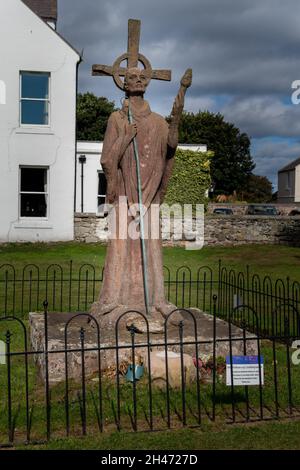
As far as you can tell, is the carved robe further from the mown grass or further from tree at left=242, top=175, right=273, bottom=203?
tree at left=242, top=175, right=273, bottom=203

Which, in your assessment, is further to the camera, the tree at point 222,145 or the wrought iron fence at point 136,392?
the tree at point 222,145

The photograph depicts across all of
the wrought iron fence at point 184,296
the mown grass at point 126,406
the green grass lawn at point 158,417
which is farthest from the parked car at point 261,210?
the mown grass at point 126,406

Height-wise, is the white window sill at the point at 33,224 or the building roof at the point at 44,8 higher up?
the building roof at the point at 44,8

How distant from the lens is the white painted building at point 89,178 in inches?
963

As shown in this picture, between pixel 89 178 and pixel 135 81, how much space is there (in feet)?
57.0

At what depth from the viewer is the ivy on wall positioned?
23.7 m

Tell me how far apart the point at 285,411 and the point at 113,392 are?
1773mm

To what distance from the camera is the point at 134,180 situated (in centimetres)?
746

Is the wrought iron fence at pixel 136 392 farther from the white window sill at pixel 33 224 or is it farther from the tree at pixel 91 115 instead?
the tree at pixel 91 115

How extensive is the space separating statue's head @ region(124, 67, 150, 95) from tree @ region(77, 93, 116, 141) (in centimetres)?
4395

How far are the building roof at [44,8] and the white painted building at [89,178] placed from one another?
5.35 meters

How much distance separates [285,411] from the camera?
228 inches

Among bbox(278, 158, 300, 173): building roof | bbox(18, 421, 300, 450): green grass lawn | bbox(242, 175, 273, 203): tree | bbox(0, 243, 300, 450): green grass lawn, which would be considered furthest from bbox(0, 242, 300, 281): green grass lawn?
bbox(242, 175, 273, 203): tree

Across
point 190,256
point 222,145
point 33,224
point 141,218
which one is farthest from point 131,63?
point 222,145
